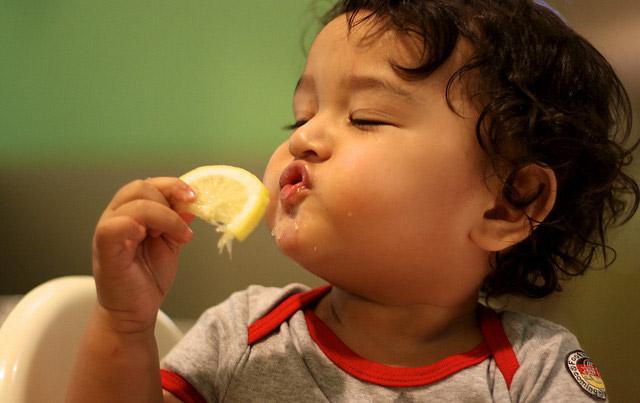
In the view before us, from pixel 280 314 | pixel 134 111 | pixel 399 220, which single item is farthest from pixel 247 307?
pixel 134 111

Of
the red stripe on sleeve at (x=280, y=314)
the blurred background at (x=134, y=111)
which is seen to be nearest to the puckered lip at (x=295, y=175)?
the red stripe on sleeve at (x=280, y=314)

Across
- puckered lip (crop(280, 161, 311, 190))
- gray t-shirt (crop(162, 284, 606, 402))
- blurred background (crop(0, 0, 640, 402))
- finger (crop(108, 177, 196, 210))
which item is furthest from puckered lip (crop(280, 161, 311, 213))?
blurred background (crop(0, 0, 640, 402))

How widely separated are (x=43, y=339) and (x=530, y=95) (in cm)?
64

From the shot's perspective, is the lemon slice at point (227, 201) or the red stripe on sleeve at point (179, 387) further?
the red stripe on sleeve at point (179, 387)

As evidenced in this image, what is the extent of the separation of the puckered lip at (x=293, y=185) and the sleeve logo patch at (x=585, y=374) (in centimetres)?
38

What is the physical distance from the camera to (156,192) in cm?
65

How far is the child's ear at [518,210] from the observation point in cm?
76

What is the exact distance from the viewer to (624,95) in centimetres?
97

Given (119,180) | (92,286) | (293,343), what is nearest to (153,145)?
(119,180)

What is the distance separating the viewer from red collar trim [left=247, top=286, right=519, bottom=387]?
2.45 ft

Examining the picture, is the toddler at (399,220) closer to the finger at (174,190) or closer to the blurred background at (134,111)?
the finger at (174,190)

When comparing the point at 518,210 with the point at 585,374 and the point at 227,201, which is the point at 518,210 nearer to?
A: the point at 585,374

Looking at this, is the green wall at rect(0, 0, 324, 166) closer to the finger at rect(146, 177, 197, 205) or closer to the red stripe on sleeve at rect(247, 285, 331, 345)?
the red stripe on sleeve at rect(247, 285, 331, 345)

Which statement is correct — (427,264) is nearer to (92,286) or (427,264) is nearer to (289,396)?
(289,396)
